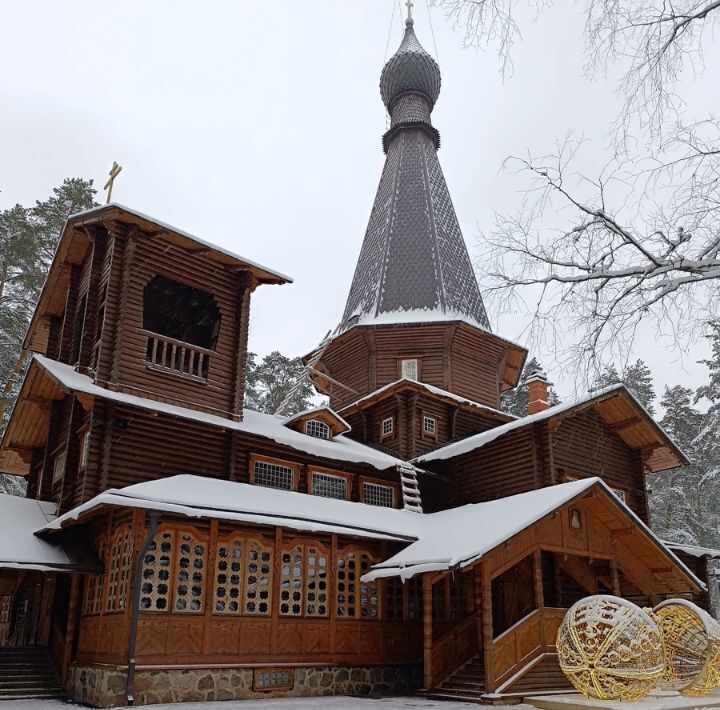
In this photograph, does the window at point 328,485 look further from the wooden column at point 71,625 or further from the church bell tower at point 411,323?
the wooden column at point 71,625

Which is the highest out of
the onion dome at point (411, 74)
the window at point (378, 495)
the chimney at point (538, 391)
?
the onion dome at point (411, 74)

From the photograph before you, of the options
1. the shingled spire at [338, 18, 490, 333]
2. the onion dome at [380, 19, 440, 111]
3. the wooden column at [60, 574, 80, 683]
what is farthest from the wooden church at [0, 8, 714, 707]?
the onion dome at [380, 19, 440, 111]

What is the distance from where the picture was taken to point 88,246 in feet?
55.9

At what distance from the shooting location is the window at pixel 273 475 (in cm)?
1592

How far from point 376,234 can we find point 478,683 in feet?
58.2

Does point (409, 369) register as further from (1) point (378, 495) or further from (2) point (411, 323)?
(1) point (378, 495)

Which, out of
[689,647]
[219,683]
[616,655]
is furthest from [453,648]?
[219,683]

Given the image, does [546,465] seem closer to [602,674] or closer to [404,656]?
[404,656]

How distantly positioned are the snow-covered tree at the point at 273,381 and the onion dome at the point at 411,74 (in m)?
14.7

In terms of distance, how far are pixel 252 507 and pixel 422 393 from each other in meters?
8.51

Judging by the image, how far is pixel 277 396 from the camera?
3750 centimetres

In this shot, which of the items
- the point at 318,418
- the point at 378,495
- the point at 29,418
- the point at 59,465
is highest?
the point at 318,418

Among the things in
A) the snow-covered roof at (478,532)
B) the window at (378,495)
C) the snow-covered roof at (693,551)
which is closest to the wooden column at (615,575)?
the snow-covered roof at (478,532)

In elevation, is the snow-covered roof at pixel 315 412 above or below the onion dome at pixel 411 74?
below
